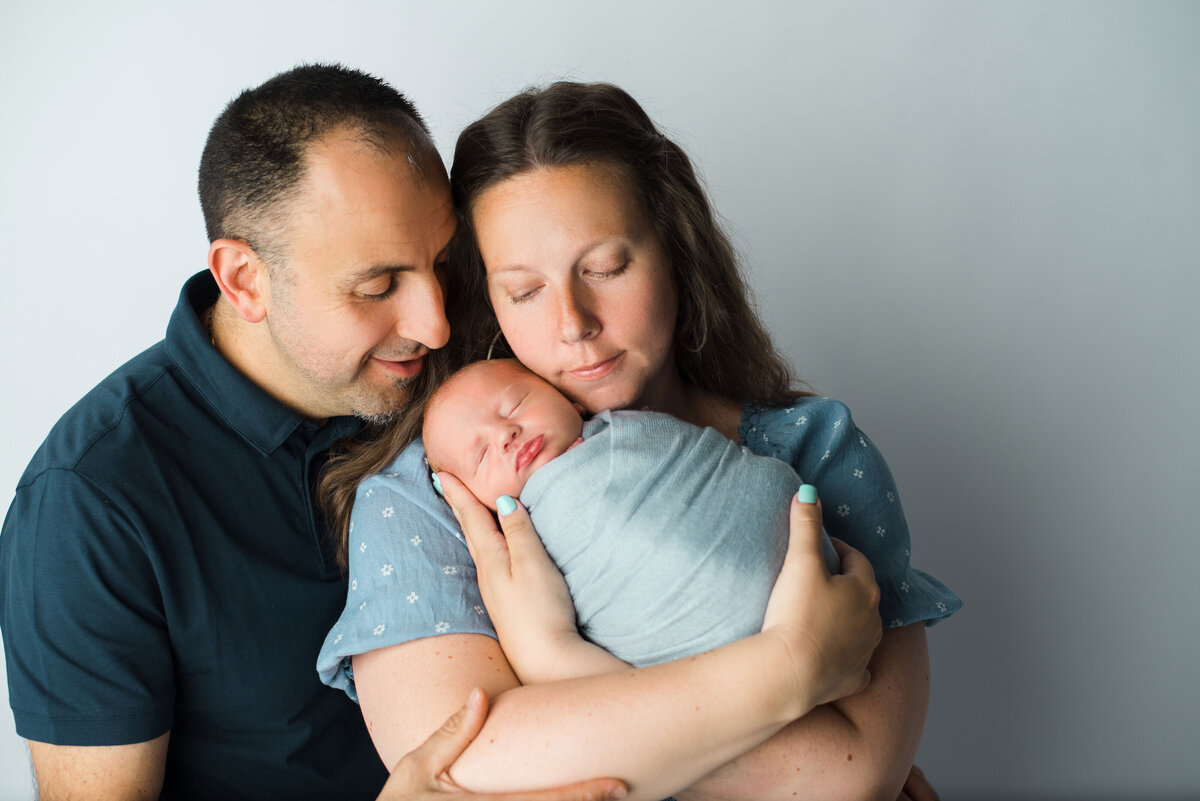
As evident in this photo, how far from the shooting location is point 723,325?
7.23 feet

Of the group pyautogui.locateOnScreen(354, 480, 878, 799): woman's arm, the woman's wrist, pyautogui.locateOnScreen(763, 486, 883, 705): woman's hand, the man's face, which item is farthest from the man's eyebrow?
the woman's wrist

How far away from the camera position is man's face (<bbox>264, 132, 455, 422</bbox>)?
1.84 meters

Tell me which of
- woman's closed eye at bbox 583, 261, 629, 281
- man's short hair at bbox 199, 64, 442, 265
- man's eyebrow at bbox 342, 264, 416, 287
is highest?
man's short hair at bbox 199, 64, 442, 265

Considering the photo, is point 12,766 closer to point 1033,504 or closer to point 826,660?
point 826,660

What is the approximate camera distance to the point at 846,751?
1636mm

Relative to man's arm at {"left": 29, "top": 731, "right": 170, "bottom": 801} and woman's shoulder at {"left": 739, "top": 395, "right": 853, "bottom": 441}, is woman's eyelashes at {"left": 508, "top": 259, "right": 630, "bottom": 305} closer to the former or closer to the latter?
woman's shoulder at {"left": 739, "top": 395, "right": 853, "bottom": 441}

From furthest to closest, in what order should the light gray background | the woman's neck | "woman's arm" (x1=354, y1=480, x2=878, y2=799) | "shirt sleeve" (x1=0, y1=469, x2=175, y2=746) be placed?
the light gray background
the woman's neck
"shirt sleeve" (x1=0, y1=469, x2=175, y2=746)
"woman's arm" (x1=354, y1=480, x2=878, y2=799)

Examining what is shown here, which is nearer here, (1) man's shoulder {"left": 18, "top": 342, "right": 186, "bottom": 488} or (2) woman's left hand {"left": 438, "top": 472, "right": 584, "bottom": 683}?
(2) woman's left hand {"left": 438, "top": 472, "right": 584, "bottom": 683}

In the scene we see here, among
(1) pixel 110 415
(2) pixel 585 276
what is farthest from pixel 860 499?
(1) pixel 110 415

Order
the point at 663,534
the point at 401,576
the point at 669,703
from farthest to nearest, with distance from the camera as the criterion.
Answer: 1. the point at 401,576
2. the point at 663,534
3. the point at 669,703

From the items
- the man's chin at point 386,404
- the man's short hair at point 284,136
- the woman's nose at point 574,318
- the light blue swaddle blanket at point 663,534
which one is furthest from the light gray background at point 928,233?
the light blue swaddle blanket at point 663,534

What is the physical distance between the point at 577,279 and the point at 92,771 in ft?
4.25

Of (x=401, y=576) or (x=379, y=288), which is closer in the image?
(x=401, y=576)

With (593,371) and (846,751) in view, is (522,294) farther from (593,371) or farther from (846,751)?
(846,751)
